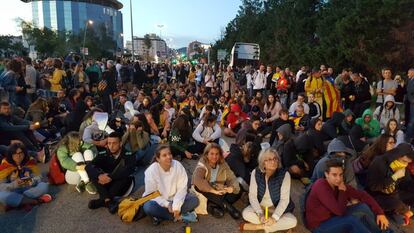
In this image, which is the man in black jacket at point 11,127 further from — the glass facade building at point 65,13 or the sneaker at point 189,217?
Answer: the glass facade building at point 65,13

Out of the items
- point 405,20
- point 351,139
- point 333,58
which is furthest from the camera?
point 333,58

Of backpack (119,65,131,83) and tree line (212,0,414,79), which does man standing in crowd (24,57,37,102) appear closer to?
backpack (119,65,131,83)

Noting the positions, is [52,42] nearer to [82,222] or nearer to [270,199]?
[82,222]

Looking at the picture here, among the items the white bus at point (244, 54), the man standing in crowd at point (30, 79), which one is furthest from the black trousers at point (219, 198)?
the white bus at point (244, 54)

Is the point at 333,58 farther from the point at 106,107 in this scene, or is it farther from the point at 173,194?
the point at 173,194

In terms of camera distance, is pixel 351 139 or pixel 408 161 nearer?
pixel 408 161

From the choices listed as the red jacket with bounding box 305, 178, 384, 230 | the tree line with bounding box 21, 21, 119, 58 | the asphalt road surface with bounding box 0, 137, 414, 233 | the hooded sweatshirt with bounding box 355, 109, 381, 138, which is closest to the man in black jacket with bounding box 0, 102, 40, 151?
the asphalt road surface with bounding box 0, 137, 414, 233

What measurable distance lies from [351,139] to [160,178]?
13.7 feet

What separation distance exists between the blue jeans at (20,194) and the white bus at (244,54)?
22.6 metres

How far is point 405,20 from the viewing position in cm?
1548

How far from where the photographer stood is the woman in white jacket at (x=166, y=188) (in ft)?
14.8

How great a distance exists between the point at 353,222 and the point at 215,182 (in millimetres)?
1900

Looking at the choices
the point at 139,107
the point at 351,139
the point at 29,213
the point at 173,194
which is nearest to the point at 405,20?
the point at 351,139

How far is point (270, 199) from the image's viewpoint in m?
4.38
